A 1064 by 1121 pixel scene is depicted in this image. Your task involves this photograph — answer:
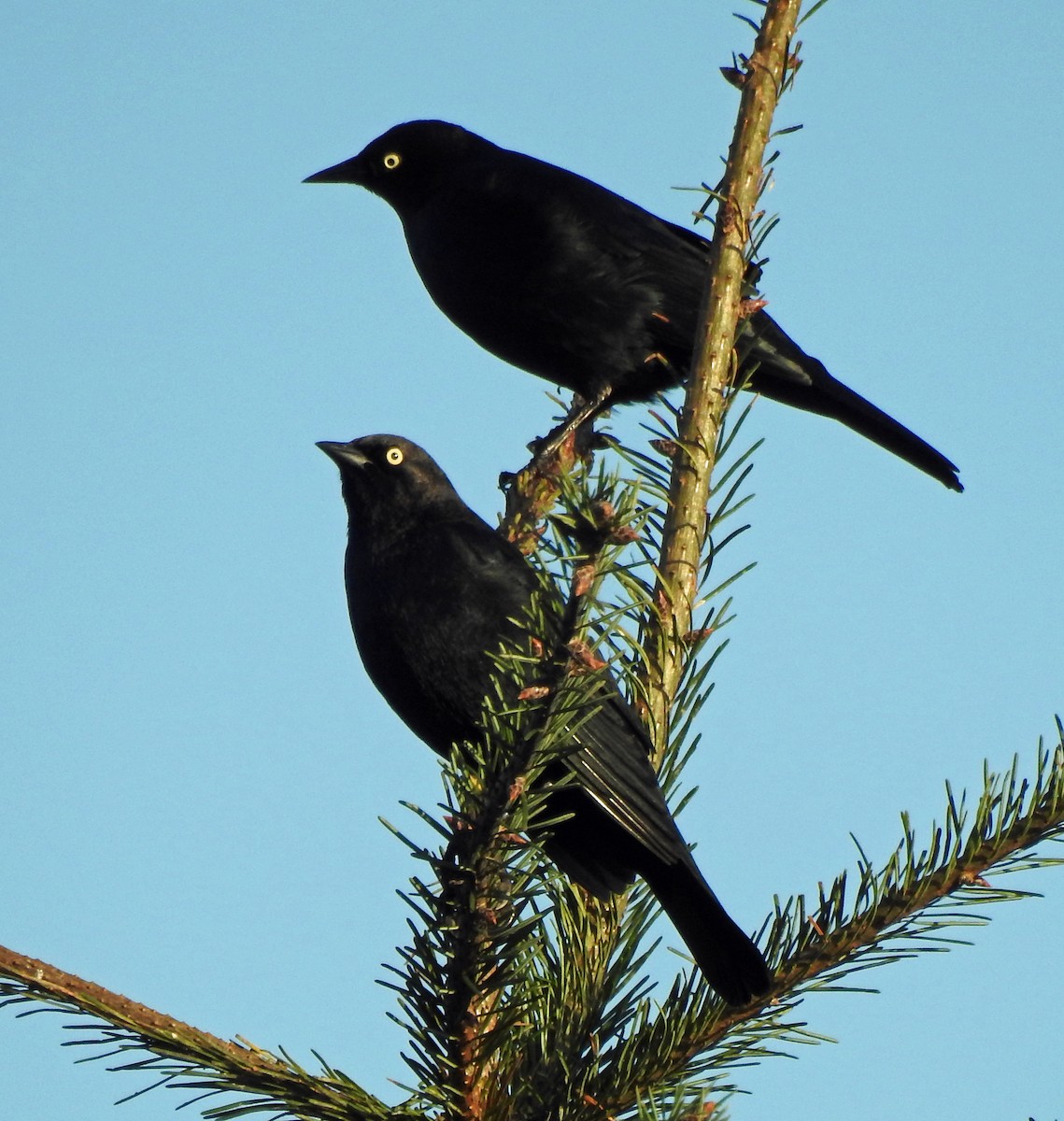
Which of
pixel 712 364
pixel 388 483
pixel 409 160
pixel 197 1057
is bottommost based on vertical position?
pixel 197 1057

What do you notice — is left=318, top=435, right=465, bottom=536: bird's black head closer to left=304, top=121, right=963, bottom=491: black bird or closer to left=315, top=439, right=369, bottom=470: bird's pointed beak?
left=315, top=439, right=369, bottom=470: bird's pointed beak

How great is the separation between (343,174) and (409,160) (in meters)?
0.37

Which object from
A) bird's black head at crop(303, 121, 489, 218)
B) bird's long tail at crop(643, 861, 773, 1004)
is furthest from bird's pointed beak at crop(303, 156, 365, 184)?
bird's long tail at crop(643, 861, 773, 1004)

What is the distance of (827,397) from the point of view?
5094 millimetres

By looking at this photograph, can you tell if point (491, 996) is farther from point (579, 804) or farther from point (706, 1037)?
point (579, 804)

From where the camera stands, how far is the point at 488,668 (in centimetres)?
349

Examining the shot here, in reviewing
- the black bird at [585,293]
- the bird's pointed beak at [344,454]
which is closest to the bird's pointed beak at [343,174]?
the black bird at [585,293]

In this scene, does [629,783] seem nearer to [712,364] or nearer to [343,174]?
[712,364]

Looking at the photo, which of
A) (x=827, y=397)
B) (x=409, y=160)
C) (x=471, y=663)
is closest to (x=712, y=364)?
(x=471, y=663)

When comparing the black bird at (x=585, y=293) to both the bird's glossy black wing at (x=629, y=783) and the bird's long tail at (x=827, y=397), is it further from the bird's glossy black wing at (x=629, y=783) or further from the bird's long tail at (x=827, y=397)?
the bird's glossy black wing at (x=629, y=783)

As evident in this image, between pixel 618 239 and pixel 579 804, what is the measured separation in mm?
2524


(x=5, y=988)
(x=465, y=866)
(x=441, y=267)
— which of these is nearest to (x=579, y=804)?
(x=465, y=866)

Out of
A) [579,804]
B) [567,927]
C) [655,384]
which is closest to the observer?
[567,927]

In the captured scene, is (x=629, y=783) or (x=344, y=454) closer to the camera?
(x=629, y=783)
